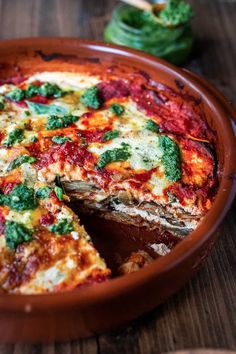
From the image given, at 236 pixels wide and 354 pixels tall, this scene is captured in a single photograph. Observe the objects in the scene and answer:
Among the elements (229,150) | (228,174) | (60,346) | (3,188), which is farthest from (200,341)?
(3,188)

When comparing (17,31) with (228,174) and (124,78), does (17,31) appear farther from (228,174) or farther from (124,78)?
(228,174)

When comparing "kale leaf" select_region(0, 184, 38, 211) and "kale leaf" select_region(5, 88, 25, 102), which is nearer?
"kale leaf" select_region(0, 184, 38, 211)

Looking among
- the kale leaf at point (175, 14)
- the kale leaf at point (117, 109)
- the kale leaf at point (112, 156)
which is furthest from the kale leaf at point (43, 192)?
the kale leaf at point (175, 14)

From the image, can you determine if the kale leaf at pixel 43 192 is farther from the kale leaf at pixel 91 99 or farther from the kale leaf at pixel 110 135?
the kale leaf at pixel 91 99

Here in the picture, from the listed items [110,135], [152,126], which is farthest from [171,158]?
[110,135]

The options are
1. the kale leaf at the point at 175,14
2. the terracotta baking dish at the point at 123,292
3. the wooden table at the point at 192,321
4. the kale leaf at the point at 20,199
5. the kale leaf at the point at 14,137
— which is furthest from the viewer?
the kale leaf at the point at 175,14

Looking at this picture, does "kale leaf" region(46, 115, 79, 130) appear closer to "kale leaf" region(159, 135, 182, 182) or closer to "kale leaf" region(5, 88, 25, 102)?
"kale leaf" region(5, 88, 25, 102)

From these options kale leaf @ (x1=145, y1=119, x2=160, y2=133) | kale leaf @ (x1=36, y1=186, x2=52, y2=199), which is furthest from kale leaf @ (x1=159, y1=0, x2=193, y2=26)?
kale leaf @ (x1=36, y1=186, x2=52, y2=199)

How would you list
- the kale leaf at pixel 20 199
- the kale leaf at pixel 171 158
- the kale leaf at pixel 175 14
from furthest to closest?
the kale leaf at pixel 175 14 < the kale leaf at pixel 171 158 < the kale leaf at pixel 20 199
